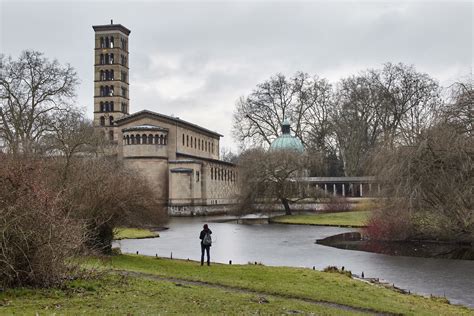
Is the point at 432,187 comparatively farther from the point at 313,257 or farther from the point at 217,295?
the point at 217,295

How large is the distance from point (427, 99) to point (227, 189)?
125 feet

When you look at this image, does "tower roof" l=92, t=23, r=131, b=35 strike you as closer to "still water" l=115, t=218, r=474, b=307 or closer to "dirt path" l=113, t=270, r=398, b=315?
A: "still water" l=115, t=218, r=474, b=307

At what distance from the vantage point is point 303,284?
1934cm

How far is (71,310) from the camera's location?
1183 cm

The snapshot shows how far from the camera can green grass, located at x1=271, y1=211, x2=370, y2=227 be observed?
54000 millimetres

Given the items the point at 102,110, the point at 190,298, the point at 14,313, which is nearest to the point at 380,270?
the point at 190,298

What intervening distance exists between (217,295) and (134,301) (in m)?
2.95

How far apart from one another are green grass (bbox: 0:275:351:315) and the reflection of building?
189 feet

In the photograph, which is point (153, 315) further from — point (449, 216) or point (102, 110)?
point (102, 110)

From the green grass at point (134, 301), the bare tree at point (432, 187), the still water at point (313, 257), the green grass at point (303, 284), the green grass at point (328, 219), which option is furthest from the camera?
the green grass at point (328, 219)

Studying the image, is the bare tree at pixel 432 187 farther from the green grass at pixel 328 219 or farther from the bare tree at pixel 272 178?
the bare tree at pixel 272 178

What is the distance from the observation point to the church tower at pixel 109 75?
10012 centimetres

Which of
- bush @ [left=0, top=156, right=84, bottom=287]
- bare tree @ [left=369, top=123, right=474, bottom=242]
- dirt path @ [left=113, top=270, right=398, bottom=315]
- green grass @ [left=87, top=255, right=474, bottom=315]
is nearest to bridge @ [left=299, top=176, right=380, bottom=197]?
bare tree @ [left=369, top=123, right=474, bottom=242]

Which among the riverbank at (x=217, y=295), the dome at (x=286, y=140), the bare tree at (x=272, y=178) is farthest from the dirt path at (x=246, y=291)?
the dome at (x=286, y=140)
